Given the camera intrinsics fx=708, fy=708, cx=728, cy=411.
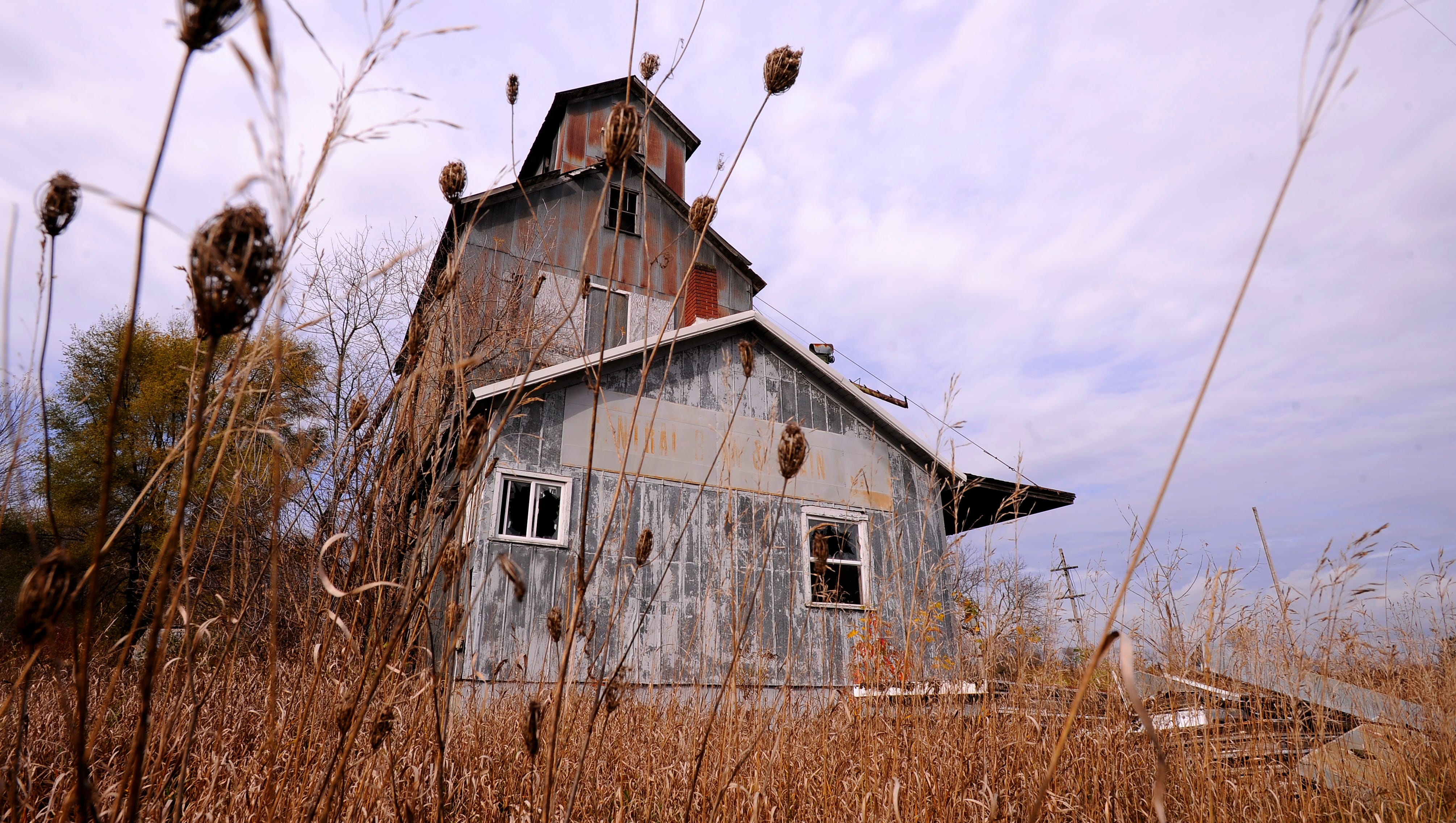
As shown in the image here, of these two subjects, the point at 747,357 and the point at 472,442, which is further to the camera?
the point at 747,357

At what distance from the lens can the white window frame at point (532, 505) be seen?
8016 mm

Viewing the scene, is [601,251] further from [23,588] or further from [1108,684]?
[23,588]

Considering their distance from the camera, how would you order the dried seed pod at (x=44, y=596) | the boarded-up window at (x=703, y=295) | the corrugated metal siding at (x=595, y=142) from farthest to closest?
A: the corrugated metal siding at (x=595, y=142), the boarded-up window at (x=703, y=295), the dried seed pod at (x=44, y=596)

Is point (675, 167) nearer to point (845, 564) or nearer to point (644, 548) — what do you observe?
point (845, 564)

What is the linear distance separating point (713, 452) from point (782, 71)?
7899mm

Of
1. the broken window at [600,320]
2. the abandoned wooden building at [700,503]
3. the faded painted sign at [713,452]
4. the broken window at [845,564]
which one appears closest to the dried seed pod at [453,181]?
the abandoned wooden building at [700,503]

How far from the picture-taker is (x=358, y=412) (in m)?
1.82

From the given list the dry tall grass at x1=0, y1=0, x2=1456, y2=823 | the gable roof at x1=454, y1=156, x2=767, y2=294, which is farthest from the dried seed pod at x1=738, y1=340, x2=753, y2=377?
the gable roof at x1=454, y1=156, x2=767, y2=294

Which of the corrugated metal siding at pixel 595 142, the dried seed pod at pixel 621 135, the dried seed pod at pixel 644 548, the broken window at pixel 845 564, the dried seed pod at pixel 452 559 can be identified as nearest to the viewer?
the dried seed pod at pixel 621 135

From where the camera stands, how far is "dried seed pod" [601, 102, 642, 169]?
125 cm

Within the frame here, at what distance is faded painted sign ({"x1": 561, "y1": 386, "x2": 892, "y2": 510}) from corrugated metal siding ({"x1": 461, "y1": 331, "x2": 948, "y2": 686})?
13 centimetres

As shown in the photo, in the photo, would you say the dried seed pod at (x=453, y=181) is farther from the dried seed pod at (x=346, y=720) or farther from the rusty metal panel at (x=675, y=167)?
the rusty metal panel at (x=675, y=167)

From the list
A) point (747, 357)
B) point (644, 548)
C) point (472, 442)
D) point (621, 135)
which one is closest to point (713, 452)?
point (747, 357)

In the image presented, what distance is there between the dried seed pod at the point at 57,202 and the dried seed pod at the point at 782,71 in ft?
4.26
